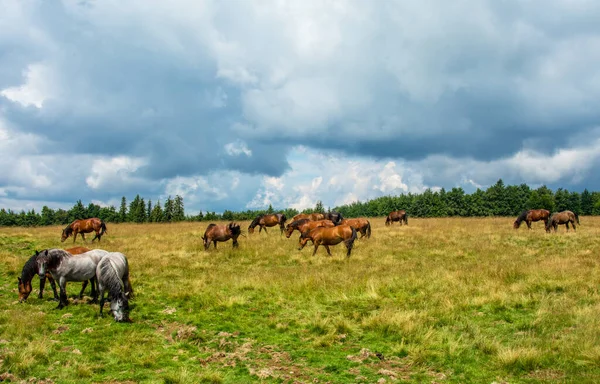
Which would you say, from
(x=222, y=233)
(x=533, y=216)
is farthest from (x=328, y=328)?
(x=533, y=216)

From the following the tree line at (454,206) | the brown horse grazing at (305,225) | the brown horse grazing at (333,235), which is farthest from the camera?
the tree line at (454,206)

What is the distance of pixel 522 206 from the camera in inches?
3718

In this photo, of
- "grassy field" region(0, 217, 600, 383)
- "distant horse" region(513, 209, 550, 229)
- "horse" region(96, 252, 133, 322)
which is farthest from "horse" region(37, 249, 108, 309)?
"distant horse" region(513, 209, 550, 229)

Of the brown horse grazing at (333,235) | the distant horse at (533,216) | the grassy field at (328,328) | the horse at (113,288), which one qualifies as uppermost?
the distant horse at (533,216)

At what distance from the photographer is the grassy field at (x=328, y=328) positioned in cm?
651

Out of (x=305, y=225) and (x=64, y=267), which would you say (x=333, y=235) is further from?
(x=64, y=267)

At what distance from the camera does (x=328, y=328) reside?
858cm

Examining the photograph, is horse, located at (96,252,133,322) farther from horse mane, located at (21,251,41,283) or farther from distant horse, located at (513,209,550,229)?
distant horse, located at (513,209,550,229)

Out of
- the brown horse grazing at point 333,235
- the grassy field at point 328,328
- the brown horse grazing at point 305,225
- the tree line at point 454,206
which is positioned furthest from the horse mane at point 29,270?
the tree line at point 454,206

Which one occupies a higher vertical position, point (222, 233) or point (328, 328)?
point (222, 233)

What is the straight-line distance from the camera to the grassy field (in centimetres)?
651

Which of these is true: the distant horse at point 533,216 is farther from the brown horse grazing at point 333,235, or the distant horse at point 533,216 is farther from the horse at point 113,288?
the horse at point 113,288

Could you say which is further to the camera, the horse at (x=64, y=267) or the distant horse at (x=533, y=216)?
the distant horse at (x=533, y=216)

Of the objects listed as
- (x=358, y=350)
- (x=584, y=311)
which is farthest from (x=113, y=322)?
(x=584, y=311)
